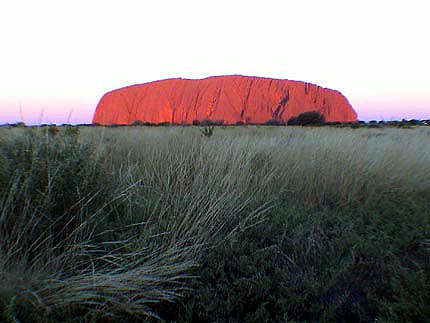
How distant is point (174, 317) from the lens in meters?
1.88

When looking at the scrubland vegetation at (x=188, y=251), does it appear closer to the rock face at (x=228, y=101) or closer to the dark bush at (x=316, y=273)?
the dark bush at (x=316, y=273)

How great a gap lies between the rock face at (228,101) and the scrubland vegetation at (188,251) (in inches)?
1985

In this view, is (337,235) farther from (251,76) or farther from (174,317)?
(251,76)

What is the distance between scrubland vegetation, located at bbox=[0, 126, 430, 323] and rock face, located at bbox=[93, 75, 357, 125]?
5042cm

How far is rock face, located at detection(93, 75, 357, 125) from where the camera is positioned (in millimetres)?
55719

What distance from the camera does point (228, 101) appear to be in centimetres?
5616

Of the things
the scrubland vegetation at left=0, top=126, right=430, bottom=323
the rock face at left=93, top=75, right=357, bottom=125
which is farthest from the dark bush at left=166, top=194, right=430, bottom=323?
the rock face at left=93, top=75, right=357, bottom=125

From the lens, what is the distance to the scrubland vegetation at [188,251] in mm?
1817

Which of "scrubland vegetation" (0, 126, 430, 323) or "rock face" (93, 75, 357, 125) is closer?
"scrubland vegetation" (0, 126, 430, 323)

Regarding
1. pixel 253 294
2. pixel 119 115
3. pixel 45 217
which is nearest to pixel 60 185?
pixel 45 217

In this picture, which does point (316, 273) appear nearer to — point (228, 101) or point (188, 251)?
point (188, 251)

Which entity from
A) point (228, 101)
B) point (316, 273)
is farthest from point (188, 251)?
point (228, 101)

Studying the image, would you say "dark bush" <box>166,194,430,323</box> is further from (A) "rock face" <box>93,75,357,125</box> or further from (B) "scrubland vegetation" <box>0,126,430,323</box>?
(A) "rock face" <box>93,75,357,125</box>

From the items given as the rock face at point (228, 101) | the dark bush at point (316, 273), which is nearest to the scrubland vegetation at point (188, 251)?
the dark bush at point (316, 273)
